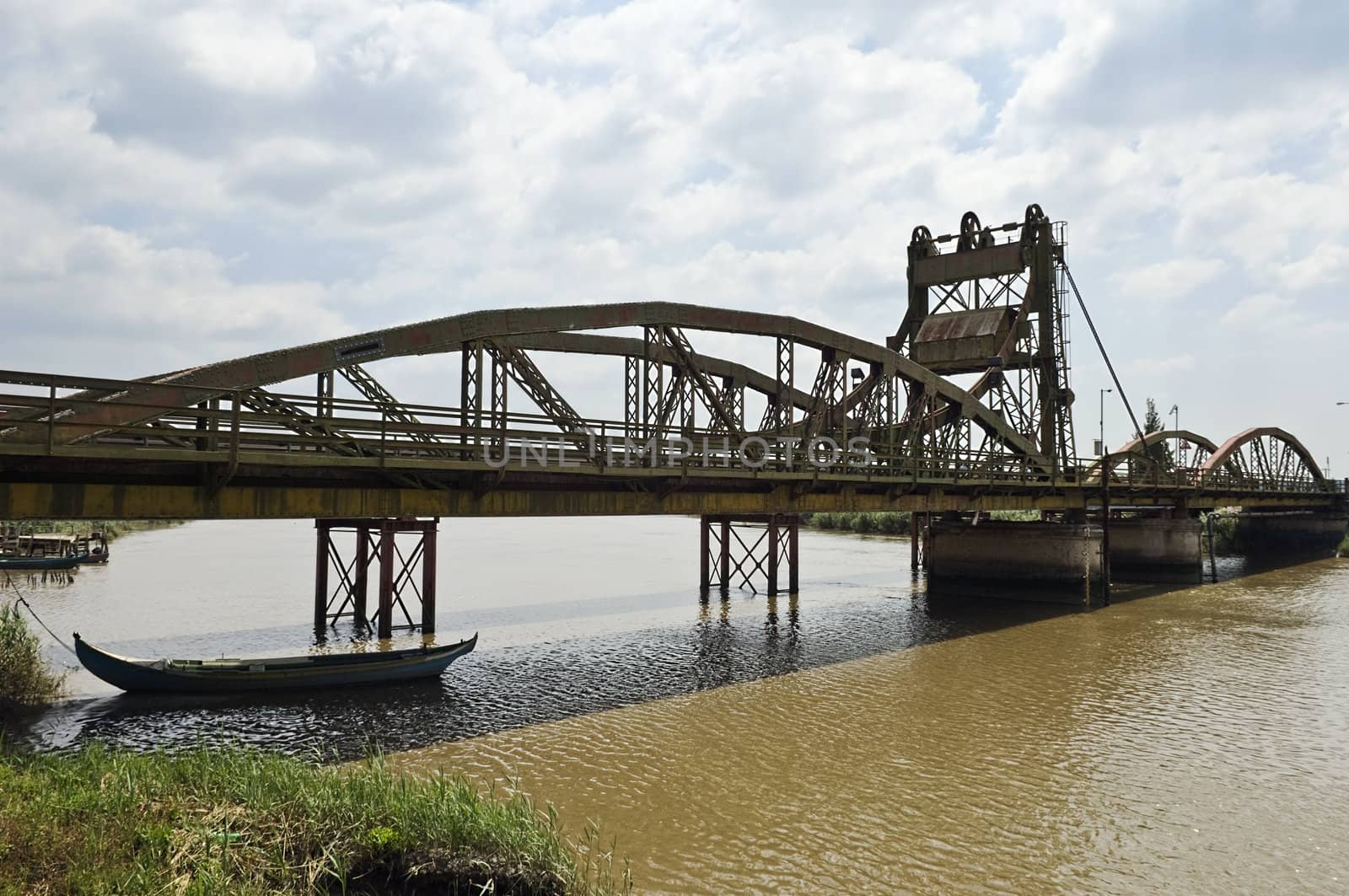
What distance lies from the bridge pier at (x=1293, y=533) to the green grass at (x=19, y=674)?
Answer: 83980 millimetres

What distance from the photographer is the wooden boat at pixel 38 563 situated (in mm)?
42906

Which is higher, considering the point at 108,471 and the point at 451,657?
the point at 108,471

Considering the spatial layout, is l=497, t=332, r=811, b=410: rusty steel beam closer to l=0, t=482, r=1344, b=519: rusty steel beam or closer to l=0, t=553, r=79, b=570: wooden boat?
l=0, t=482, r=1344, b=519: rusty steel beam

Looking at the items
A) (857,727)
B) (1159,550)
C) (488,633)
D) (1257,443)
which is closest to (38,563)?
(488,633)

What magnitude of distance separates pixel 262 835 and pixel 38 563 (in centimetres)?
4342

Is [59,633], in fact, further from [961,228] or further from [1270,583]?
[1270,583]

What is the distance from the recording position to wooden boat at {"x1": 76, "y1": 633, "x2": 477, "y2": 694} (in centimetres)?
1875

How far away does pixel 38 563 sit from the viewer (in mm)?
43062

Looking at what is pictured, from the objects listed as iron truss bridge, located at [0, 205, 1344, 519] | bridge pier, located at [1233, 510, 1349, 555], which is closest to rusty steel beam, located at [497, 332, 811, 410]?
iron truss bridge, located at [0, 205, 1344, 519]

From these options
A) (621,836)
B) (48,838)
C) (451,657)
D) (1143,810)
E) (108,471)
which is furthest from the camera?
(451,657)

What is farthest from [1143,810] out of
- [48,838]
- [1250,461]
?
[1250,461]

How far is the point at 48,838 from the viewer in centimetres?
904

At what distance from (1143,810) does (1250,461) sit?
6880 centimetres

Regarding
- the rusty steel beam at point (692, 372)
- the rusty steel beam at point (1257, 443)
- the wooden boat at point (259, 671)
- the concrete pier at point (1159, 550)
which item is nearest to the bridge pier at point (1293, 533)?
the rusty steel beam at point (1257, 443)
